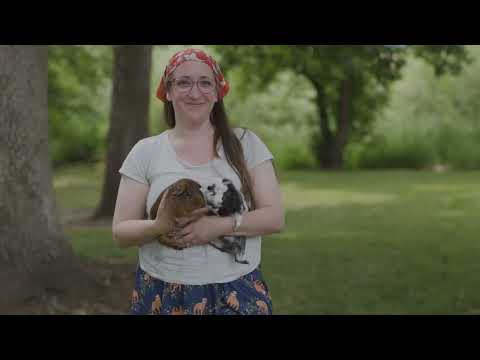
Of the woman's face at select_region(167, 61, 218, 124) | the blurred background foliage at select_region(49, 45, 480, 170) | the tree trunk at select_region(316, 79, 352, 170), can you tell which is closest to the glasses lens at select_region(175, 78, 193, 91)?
the woman's face at select_region(167, 61, 218, 124)

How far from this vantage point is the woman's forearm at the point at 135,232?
2.39 meters

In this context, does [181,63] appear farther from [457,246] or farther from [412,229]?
[412,229]

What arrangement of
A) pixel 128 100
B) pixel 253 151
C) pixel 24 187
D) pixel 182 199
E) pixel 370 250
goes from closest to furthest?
pixel 182 199
pixel 253 151
pixel 24 187
pixel 370 250
pixel 128 100

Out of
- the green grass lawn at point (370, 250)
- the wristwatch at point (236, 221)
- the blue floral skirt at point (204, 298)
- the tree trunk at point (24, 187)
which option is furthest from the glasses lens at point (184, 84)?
the green grass lawn at point (370, 250)

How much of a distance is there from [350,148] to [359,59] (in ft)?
65.1

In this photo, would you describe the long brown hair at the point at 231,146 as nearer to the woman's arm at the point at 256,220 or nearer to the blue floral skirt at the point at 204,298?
the woman's arm at the point at 256,220

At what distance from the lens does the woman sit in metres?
2.45

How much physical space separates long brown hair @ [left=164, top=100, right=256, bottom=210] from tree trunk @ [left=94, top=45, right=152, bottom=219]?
9.16 metres

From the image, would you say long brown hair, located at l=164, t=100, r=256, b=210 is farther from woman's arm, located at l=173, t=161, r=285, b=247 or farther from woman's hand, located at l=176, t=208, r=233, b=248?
woman's hand, located at l=176, t=208, r=233, b=248

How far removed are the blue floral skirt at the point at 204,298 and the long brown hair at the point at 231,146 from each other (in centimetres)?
32

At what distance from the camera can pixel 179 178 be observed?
7.95 feet

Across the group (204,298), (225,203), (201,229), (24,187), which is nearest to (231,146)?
(225,203)

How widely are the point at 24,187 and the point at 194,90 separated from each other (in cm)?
407

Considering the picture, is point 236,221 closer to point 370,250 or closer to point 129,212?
point 129,212
